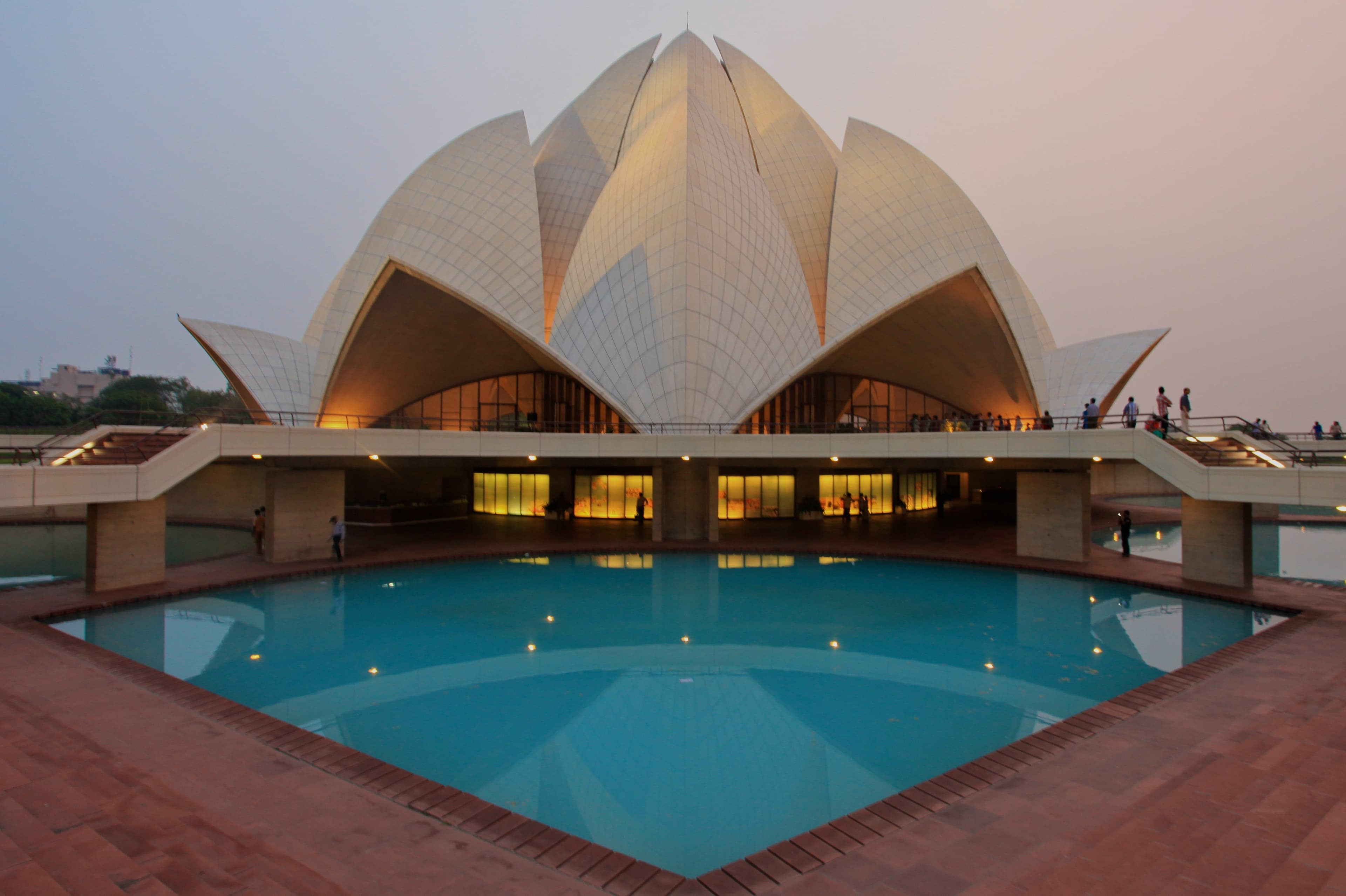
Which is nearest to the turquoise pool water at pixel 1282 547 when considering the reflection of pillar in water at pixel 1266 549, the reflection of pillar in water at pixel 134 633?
the reflection of pillar in water at pixel 1266 549

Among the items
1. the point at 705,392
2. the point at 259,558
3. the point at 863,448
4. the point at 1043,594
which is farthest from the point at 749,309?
the point at 259,558

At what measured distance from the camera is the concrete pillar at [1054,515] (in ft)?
53.1

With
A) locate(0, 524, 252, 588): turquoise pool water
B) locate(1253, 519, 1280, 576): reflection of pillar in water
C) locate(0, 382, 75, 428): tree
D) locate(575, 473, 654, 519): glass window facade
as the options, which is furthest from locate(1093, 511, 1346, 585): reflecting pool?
locate(0, 382, 75, 428): tree

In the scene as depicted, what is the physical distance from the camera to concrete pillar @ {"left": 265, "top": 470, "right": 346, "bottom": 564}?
52.7 feet

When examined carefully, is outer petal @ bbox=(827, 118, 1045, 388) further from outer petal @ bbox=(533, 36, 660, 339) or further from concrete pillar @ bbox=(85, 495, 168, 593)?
concrete pillar @ bbox=(85, 495, 168, 593)

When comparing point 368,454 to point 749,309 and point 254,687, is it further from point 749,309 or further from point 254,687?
point 749,309

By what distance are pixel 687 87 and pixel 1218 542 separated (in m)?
25.8

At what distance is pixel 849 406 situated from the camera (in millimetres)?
30156

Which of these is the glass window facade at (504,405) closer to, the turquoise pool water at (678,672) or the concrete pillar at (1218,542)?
the turquoise pool water at (678,672)

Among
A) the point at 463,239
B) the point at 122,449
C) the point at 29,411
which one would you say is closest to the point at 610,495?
the point at 463,239

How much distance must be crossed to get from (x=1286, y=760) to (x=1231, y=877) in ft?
7.59

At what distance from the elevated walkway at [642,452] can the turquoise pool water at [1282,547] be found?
330 cm

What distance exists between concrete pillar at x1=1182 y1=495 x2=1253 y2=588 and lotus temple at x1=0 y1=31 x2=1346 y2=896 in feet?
0.28

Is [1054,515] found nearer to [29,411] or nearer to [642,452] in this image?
[642,452]
